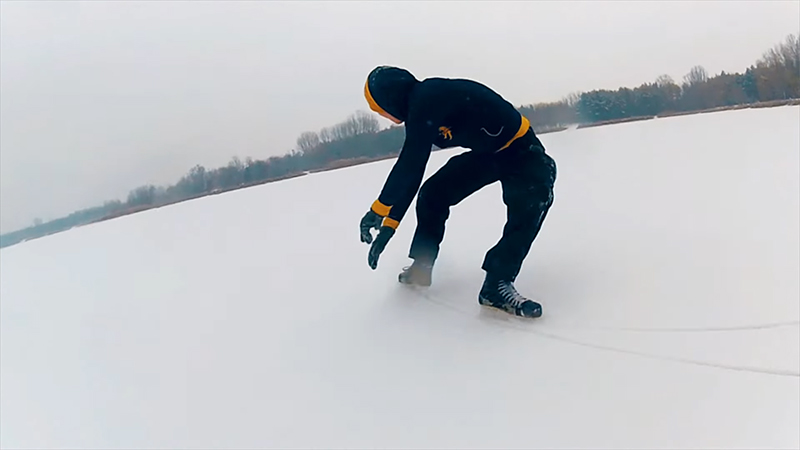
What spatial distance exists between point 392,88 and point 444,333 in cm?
69

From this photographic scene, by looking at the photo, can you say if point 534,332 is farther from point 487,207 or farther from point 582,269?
point 487,207

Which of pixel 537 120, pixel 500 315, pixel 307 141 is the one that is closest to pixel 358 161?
pixel 307 141

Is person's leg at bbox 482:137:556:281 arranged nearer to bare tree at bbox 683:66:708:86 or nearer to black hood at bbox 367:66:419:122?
black hood at bbox 367:66:419:122

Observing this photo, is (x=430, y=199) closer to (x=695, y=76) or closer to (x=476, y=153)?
(x=476, y=153)

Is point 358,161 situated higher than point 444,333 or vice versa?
point 358,161

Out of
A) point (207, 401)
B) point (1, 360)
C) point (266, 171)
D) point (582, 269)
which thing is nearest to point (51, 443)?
point (207, 401)

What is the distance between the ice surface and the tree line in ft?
3.10

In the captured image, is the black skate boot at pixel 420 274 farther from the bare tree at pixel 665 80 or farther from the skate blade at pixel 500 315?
the bare tree at pixel 665 80

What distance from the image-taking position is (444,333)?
1682 millimetres

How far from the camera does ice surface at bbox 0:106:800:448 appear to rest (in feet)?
4.12

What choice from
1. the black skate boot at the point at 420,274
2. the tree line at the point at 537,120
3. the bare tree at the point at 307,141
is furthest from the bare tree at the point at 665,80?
the black skate boot at the point at 420,274

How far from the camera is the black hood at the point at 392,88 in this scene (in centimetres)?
176

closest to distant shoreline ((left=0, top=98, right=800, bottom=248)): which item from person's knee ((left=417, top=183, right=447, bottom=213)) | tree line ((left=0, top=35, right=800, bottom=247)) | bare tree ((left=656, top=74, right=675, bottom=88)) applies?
tree line ((left=0, top=35, right=800, bottom=247))

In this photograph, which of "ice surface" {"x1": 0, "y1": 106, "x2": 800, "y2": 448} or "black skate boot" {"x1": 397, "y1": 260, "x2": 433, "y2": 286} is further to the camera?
"black skate boot" {"x1": 397, "y1": 260, "x2": 433, "y2": 286}
